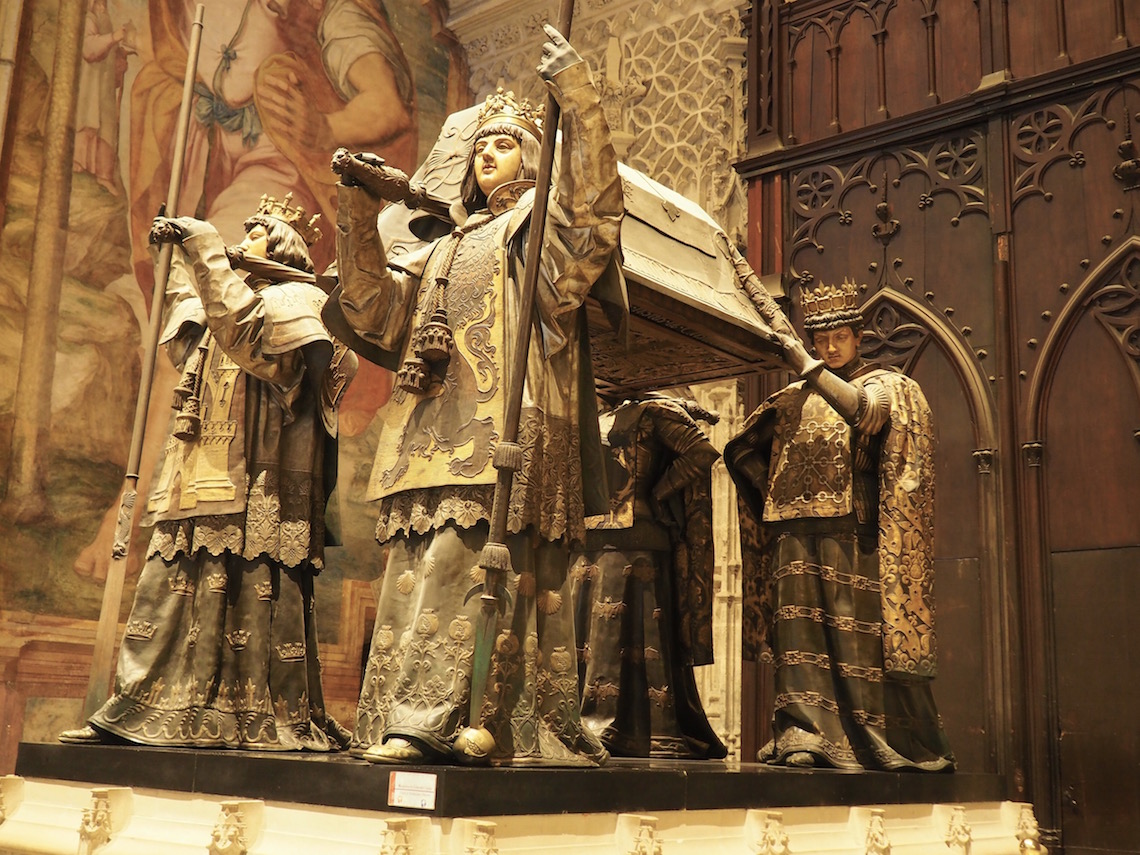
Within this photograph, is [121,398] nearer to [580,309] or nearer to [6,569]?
[6,569]

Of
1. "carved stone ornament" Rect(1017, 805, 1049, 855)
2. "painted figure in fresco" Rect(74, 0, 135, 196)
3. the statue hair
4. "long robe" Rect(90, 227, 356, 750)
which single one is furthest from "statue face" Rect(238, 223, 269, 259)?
"carved stone ornament" Rect(1017, 805, 1049, 855)

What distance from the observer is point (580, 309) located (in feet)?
13.3

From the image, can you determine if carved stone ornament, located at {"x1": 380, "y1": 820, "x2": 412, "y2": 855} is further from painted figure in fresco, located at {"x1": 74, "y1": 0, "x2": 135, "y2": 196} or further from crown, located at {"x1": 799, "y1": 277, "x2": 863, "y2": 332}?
painted figure in fresco, located at {"x1": 74, "y1": 0, "x2": 135, "y2": 196}

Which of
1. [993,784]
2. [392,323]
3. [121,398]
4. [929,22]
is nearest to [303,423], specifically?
[392,323]

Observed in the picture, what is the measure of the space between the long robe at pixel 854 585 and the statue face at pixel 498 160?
70.1 inches

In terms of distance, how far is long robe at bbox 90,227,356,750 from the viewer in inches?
179

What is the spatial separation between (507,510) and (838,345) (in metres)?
2.44

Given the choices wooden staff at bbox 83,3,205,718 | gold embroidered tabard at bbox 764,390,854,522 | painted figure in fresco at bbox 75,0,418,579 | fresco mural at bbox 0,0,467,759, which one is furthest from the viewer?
painted figure in fresco at bbox 75,0,418,579

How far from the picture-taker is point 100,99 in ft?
27.7

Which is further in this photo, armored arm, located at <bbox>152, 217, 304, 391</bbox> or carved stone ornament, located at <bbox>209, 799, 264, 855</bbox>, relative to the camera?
armored arm, located at <bbox>152, 217, 304, 391</bbox>

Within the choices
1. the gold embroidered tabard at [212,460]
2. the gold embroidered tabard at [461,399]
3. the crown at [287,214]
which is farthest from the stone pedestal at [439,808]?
the crown at [287,214]

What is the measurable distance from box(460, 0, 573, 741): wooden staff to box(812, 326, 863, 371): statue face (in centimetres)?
218

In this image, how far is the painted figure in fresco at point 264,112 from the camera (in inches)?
343

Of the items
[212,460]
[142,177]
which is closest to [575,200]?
[212,460]
